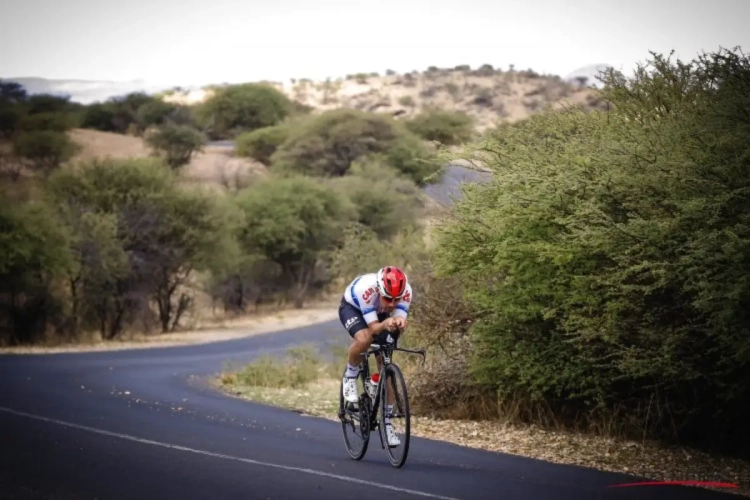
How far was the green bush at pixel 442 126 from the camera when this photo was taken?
84.7m

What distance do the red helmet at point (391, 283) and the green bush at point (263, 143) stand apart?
240 ft

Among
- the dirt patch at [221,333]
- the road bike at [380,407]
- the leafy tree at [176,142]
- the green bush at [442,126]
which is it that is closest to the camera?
the road bike at [380,407]

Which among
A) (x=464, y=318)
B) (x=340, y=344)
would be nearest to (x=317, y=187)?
(x=340, y=344)

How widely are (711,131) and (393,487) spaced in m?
5.58

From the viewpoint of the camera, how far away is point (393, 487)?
418 inches

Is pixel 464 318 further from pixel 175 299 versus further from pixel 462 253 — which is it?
pixel 175 299

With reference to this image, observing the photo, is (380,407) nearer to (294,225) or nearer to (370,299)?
(370,299)

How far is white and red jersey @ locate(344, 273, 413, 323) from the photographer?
11.9 meters

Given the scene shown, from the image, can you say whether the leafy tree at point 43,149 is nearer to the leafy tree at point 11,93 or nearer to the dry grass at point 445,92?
the leafy tree at point 11,93

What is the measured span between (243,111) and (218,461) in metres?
93.9

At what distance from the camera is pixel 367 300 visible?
39.4 feet

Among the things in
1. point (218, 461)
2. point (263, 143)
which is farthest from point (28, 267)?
point (263, 143)

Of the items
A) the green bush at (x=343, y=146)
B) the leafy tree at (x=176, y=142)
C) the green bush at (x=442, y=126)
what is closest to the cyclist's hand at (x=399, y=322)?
the green bush at (x=343, y=146)

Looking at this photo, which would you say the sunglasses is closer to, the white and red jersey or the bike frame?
the white and red jersey
